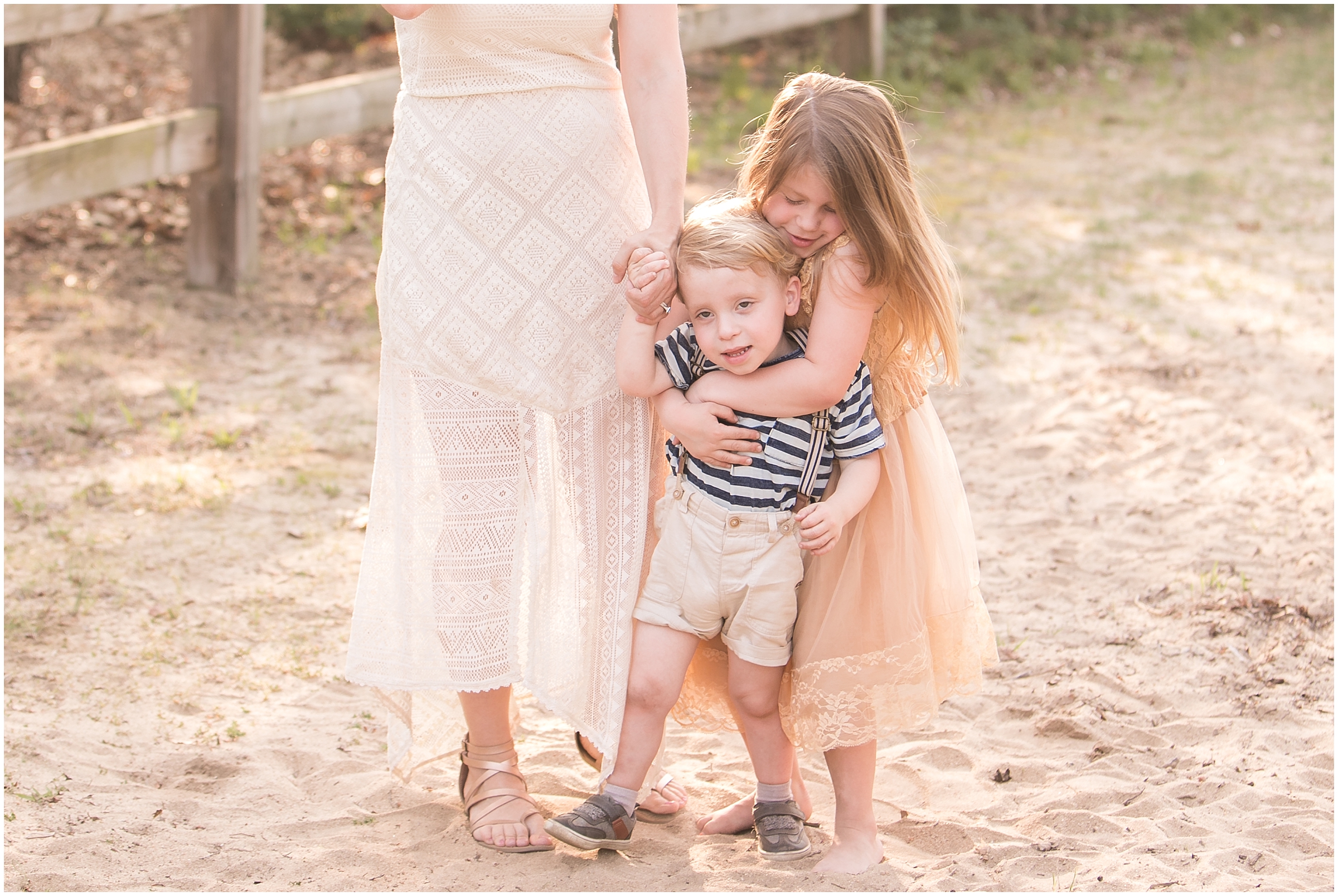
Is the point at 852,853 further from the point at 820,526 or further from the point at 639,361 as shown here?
the point at 639,361

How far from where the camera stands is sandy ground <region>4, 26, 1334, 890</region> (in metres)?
2.48

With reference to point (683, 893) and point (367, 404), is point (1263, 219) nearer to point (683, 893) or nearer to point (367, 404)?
point (367, 404)

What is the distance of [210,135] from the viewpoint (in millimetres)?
5570

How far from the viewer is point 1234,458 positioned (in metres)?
4.28

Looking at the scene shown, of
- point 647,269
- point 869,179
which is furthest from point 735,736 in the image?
point 869,179

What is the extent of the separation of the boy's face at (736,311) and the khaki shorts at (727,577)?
27 cm

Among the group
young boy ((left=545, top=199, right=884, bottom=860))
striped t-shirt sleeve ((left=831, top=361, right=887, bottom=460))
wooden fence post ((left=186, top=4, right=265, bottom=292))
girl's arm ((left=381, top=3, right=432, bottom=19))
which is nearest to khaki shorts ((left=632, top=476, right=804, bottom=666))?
young boy ((left=545, top=199, right=884, bottom=860))

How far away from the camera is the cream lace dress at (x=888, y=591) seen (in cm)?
233

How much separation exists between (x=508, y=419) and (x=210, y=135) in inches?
150

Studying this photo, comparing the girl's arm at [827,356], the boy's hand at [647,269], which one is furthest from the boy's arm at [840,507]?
the boy's hand at [647,269]

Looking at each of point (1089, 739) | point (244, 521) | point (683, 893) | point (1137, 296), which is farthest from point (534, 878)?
point (1137, 296)

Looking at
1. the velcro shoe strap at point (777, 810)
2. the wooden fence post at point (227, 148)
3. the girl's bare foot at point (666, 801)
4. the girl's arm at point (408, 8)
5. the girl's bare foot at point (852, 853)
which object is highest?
the wooden fence post at point (227, 148)

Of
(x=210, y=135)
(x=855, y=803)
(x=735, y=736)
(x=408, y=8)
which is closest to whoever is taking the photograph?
(x=408, y=8)

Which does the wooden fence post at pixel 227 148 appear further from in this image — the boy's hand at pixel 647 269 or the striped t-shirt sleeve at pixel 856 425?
the striped t-shirt sleeve at pixel 856 425
